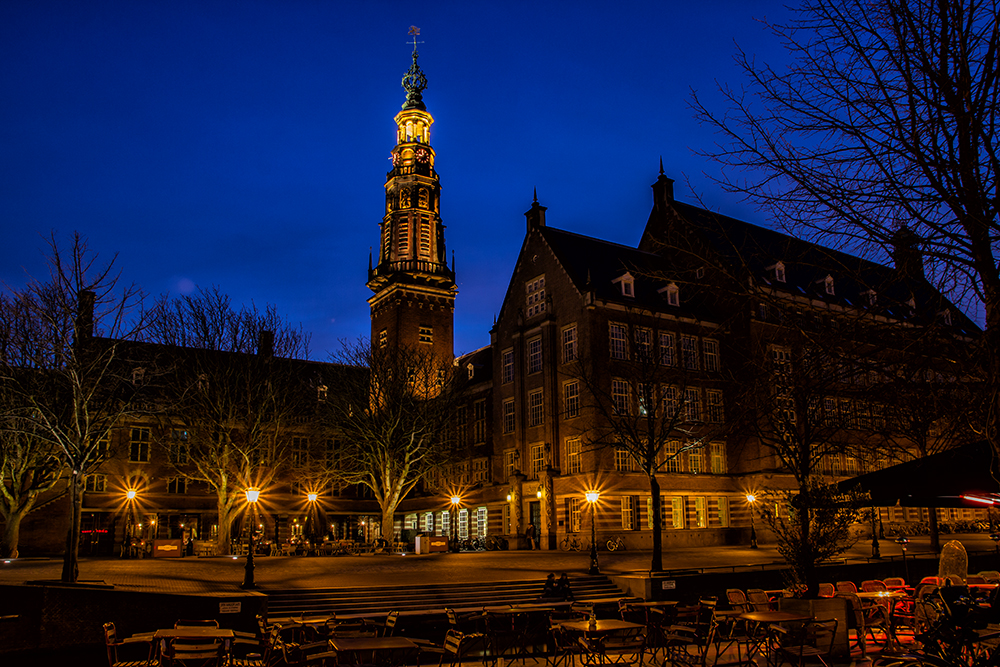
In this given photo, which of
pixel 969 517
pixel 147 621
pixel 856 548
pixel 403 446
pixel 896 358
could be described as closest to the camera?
pixel 896 358

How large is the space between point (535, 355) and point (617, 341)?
19.3 feet

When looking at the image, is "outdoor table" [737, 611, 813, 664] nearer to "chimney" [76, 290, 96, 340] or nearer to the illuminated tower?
"chimney" [76, 290, 96, 340]

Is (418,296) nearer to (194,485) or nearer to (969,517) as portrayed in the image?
(194,485)

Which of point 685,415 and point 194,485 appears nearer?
point 685,415

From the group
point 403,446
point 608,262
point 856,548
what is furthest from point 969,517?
point 403,446

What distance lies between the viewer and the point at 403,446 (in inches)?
1759

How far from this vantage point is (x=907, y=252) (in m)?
8.18

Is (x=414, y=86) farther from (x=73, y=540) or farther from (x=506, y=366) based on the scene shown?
(x=73, y=540)

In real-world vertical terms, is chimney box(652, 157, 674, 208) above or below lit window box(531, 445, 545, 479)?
above

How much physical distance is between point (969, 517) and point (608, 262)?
36.6m

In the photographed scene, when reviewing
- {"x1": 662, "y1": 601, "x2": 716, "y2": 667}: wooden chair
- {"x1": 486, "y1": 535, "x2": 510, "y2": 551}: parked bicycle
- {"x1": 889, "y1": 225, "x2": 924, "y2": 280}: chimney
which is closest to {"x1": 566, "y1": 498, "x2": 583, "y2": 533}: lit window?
{"x1": 486, "y1": 535, "x2": 510, "y2": 551}: parked bicycle

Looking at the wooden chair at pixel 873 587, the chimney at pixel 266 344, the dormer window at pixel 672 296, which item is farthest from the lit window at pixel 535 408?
the wooden chair at pixel 873 587

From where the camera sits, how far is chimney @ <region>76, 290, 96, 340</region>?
23391 millimetres

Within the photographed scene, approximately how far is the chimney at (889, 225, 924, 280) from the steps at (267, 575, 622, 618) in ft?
50.5
